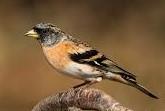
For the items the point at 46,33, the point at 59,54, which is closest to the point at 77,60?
the point at 59,54

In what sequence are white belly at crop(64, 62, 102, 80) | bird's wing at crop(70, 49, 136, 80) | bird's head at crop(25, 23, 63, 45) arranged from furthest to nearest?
1. bird's head at crop(25, 23, 63, 45)
2. bird's wing at crop(70, 49, 136, 80)
3. white belly at crop(64, 62, 102, 80)

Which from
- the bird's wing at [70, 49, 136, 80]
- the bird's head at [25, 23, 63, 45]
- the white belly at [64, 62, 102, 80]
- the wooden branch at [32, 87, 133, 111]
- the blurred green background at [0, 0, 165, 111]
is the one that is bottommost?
the wooden branch at [32, 87, 133, 111]

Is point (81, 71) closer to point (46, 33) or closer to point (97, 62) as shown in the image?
point (97, 62)

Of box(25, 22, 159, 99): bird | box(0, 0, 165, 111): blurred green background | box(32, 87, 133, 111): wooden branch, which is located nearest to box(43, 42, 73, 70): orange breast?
box(25, 22, 159, 99): bird

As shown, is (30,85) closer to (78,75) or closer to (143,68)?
(143,68)

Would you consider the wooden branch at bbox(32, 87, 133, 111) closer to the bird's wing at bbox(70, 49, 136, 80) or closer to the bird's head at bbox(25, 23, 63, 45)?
the bird's wing at bbox(70, 49, 136, 80)

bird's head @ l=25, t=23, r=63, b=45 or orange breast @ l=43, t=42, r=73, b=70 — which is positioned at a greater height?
bird's head @ l=25, t=23, r=63, b=45

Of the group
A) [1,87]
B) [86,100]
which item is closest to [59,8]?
[1,87]
